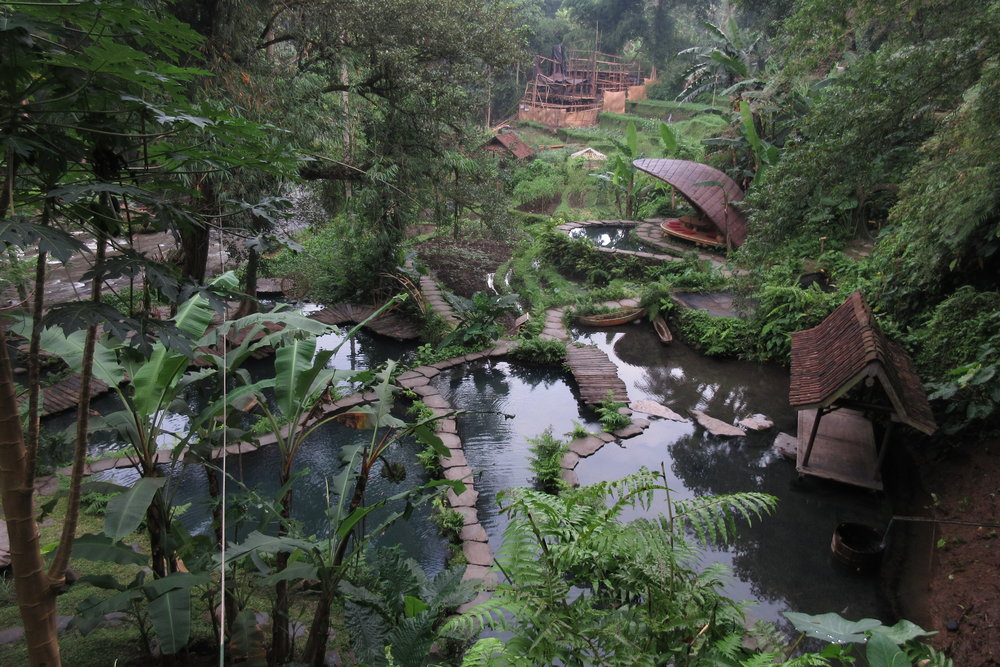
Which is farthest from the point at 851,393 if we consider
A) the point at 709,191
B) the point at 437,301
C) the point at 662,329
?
the point at 709,191

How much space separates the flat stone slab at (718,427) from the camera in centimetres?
684

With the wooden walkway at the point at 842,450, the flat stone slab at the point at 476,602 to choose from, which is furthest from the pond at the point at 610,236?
the flat stone slab at the point at 476,602

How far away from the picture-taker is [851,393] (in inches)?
247

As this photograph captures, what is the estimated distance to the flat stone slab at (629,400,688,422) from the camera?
723 centimetres

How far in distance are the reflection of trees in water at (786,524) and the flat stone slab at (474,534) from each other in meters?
2.11

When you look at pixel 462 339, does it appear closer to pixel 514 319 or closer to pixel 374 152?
pixel 514 319

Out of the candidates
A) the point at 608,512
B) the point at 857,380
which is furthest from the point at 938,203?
the point at 608,512

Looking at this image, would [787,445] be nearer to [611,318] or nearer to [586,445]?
[586,445]

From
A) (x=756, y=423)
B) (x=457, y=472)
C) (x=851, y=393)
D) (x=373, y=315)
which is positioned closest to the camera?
(x=373, y=315)

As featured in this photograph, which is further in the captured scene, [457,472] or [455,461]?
[455,461]

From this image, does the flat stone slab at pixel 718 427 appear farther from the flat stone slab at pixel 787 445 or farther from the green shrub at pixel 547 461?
the green shrub at pixel 547 461

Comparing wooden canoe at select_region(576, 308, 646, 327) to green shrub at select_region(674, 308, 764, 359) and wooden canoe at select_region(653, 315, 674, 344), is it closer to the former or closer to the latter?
wooden canoe at select_region(653, 315, 674, 344)

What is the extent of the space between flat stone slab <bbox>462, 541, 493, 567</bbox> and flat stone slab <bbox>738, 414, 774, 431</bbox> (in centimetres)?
396

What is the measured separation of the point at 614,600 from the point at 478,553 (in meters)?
2.19
